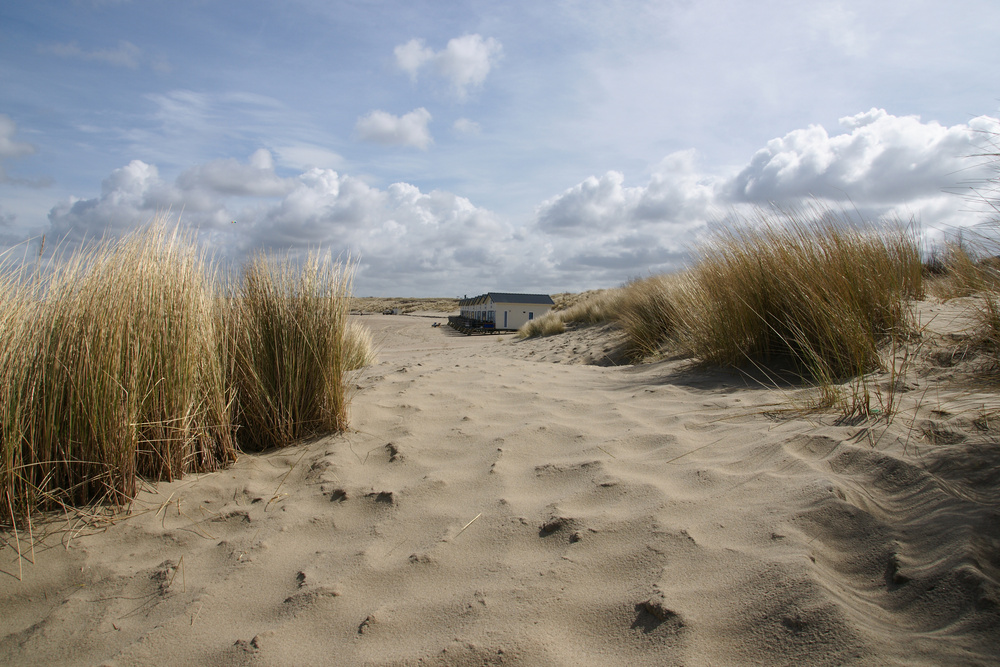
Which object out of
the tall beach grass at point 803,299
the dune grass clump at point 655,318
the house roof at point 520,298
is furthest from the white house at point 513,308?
the tall beach grass at point 803,299

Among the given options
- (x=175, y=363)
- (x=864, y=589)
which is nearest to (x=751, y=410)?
(x=864, y=589)

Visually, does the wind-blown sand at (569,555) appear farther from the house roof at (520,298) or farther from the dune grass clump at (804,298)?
the house roof at (520,298)

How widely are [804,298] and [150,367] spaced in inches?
157

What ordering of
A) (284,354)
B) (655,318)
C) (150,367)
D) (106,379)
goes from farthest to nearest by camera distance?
(655,318) → (284,354) → (150,367) → (106,379)

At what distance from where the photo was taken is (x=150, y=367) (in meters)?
2.50

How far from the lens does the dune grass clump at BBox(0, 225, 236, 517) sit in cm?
217

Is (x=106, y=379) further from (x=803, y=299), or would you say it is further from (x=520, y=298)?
(x=520, y=298)

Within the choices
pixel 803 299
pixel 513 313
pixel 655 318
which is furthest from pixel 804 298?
pixel 513 313

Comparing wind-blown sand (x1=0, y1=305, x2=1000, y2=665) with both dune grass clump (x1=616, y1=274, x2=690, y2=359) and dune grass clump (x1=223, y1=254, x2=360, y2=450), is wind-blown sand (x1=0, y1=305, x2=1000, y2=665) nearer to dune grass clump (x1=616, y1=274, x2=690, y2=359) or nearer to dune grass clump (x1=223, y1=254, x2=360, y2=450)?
dune grass clump (x1=223, y1=254, x2=360, y2=450)

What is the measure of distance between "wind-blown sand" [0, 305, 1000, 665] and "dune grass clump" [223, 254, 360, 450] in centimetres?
32

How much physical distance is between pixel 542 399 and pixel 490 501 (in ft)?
5.23

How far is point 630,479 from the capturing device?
2.25 metres

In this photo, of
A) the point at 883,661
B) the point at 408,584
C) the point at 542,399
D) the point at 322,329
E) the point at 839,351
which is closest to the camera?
the point at 883,661

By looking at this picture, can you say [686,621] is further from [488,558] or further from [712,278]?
[712,278]
